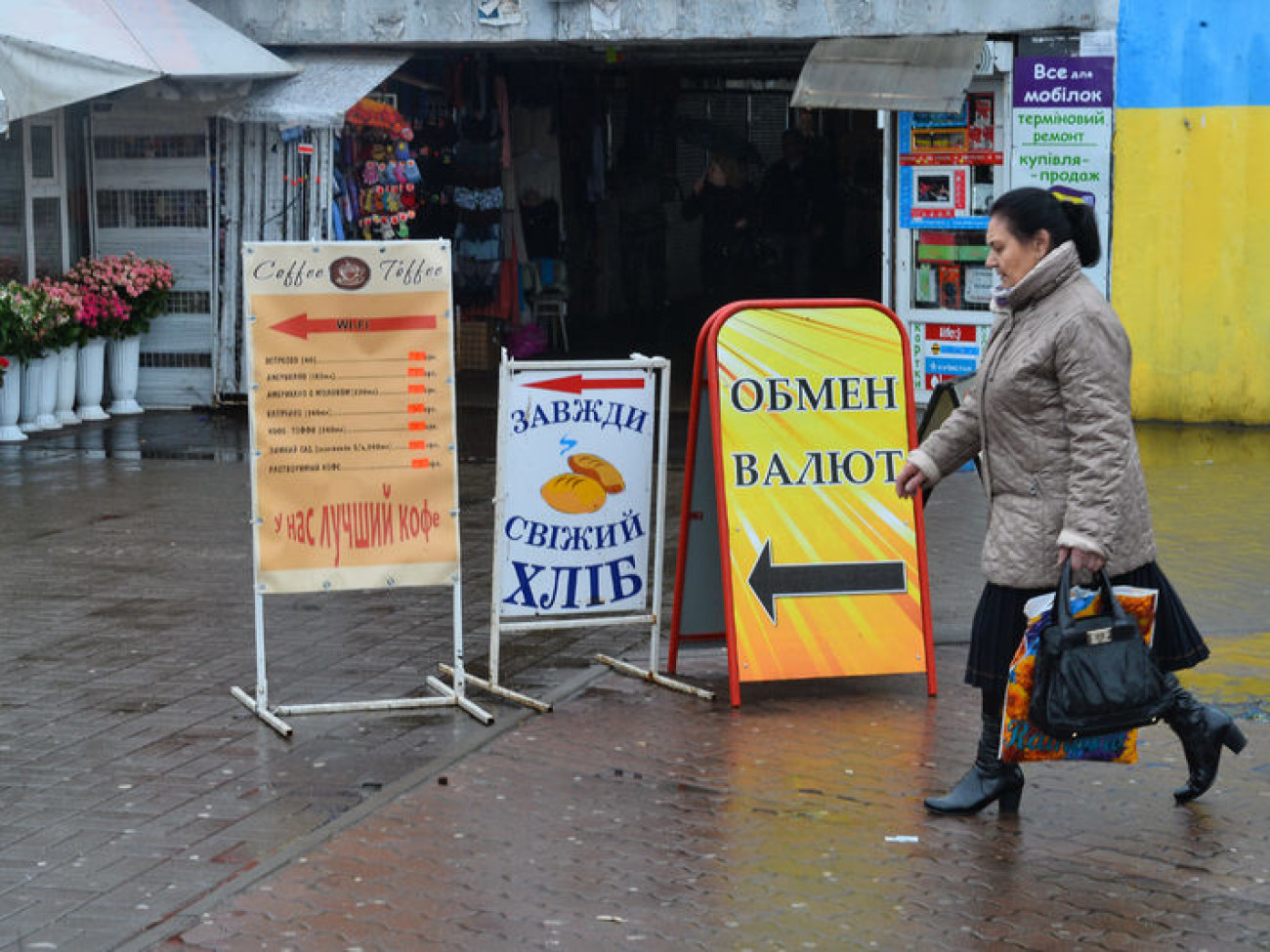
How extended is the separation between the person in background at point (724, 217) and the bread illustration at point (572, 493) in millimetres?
14442

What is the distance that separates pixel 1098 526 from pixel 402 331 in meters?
2.69

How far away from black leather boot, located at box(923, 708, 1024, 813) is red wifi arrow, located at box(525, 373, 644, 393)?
2130mm

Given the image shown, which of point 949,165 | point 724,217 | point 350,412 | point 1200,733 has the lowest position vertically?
point 1200,733

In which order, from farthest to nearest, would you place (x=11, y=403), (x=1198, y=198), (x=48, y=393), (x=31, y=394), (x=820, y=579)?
(x=48, y=393) → (x=31, y=394) → (x=1198, y=198) → (x=11, y=403) → (x=820, y=579)

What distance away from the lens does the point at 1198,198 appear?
13930mm

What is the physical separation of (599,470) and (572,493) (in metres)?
0.14

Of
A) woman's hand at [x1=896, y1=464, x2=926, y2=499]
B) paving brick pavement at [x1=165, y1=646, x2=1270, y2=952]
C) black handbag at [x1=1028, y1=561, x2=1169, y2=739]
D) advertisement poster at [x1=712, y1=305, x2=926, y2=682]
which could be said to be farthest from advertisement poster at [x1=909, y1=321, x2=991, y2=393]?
black handbag at [x1=1028, y1=561, x2=1169, y2=739]

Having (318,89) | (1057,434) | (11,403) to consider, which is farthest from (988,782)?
(318,89)

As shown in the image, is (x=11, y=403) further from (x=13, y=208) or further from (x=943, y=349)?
(x=943, y=349)

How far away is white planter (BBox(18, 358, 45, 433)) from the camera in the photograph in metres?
14.1

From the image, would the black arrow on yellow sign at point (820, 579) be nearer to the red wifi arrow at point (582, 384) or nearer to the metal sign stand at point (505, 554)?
the metal sign stand at point (505, 554)

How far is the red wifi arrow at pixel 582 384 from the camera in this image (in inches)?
280

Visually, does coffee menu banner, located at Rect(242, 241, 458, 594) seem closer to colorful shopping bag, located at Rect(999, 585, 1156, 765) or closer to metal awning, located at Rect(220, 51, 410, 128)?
colorful shopping bag, located at Rect(999, 585, 1156, 765)

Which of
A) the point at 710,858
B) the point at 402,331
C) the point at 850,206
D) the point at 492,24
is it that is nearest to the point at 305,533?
the point at 402,331
